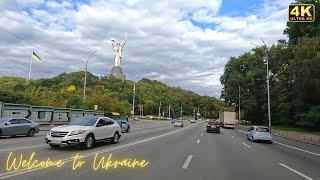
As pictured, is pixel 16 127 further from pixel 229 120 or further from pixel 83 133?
pixel 229 120

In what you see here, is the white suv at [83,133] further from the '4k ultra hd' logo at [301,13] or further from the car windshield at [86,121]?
the '4k ultra hd' logo at [301,13]

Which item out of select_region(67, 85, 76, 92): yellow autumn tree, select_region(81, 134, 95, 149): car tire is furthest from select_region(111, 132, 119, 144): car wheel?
select_region(67, 85, 76, 92): yellow autumn tree

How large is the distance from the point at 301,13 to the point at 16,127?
18.3 meters

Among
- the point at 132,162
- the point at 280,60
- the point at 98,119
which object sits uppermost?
the point at 280,60

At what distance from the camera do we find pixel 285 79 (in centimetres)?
7181

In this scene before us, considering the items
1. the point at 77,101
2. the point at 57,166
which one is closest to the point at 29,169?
the point at 57,166

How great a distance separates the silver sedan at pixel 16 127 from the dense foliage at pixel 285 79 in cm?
3310

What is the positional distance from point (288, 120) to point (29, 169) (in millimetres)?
65209

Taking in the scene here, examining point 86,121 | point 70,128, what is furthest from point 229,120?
point 70,128

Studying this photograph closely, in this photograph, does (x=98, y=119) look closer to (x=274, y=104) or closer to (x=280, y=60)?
(x=274, y=104)

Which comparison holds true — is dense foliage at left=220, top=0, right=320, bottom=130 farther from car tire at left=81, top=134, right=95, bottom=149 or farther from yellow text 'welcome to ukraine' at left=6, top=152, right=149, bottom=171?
yellow text 'welcome to ukraine' at left=6, top=152, right=149, bottom=171

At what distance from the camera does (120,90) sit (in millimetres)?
125625

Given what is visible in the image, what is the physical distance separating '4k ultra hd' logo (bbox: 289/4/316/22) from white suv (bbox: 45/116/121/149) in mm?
9904

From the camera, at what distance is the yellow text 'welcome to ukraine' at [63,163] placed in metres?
10.7
